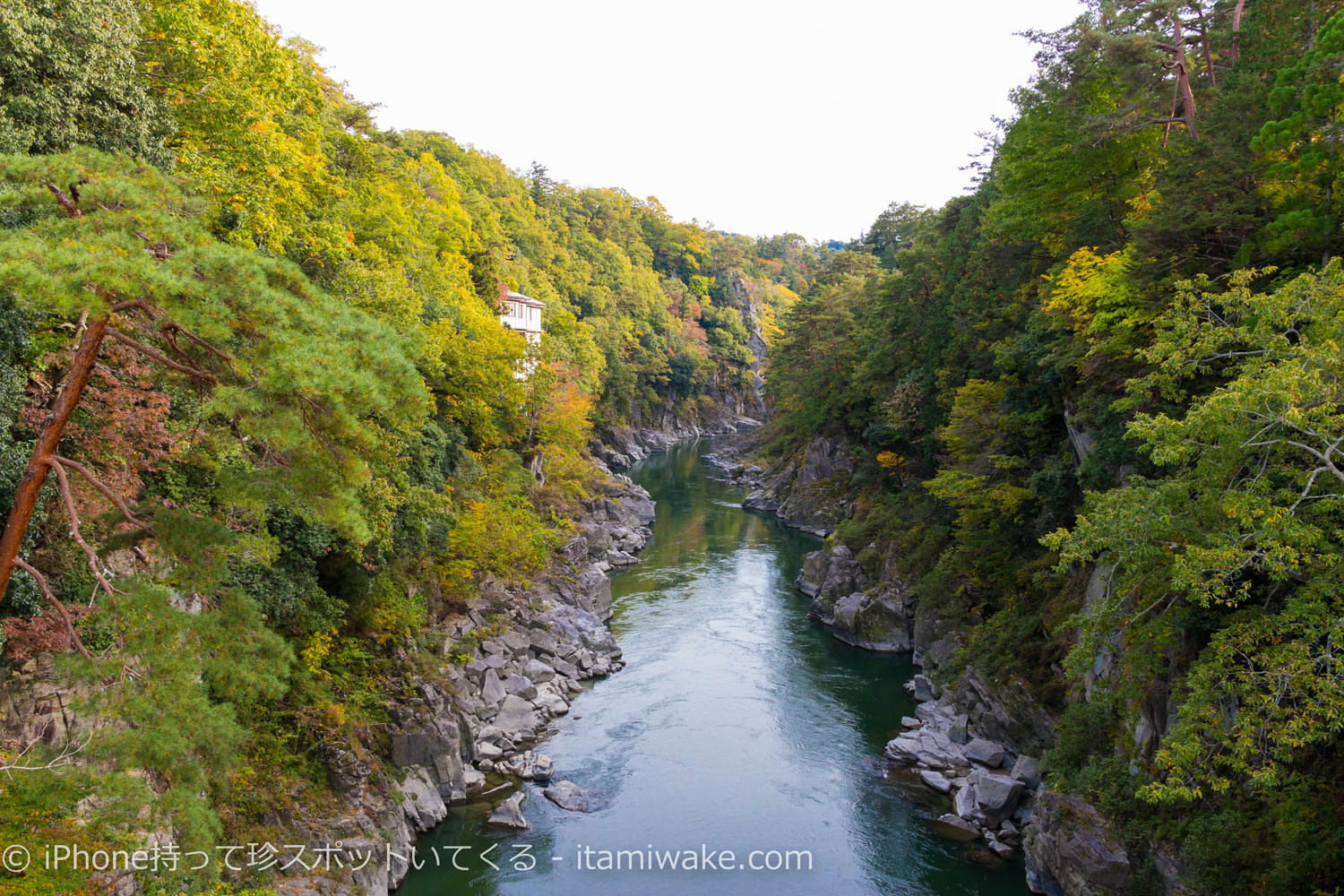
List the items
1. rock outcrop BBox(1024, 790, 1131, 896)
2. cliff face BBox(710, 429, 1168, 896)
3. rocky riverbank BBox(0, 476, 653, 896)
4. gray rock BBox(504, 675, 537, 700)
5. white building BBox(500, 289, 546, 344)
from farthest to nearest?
white building BBox(500, 289, 546, 344) < gray rock BBox(504, 675, 537, 700) < cliff face BBox(710, 429, 1168, 896) < rock outcrop BBox(1024, 790, 1131, 896) < rocky riverbank BBox(0, 476, 653, 896)

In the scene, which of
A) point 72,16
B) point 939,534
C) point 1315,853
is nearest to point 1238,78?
point 1315,853

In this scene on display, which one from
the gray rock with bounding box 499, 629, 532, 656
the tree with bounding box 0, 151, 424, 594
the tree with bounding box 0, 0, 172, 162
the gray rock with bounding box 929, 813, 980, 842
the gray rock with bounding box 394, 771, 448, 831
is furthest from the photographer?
the gray rock with bounding box 499, 629, 532, 656

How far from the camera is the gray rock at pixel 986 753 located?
17047mm

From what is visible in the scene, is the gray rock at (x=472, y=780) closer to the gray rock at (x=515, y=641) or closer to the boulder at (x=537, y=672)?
the boulder at (x=537, y=672)

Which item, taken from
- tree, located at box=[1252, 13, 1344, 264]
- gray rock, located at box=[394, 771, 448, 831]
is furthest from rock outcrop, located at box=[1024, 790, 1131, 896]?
gray rock, located at box=[394, 771, 448, 831]

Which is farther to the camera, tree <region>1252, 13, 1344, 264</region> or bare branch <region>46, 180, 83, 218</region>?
tree <region>1252, 13, 1344, 264</region>

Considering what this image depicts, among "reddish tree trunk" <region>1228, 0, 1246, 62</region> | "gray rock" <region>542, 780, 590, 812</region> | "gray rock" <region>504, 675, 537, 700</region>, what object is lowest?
"gray rock" <region>542, 780, 590, 812</region>

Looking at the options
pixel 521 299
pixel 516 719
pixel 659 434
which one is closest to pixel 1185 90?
pixel 516 719

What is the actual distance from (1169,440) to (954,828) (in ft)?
31.2

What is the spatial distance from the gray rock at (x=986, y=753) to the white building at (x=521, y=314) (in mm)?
26850

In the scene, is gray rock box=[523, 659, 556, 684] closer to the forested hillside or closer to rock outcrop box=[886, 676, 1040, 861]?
rock outcrop box=[886, 676, 1040, 861]

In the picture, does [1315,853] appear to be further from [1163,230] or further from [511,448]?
[511,448]

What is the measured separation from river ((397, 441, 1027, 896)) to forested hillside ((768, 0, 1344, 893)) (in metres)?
3.19

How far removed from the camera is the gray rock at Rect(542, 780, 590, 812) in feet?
52.3
